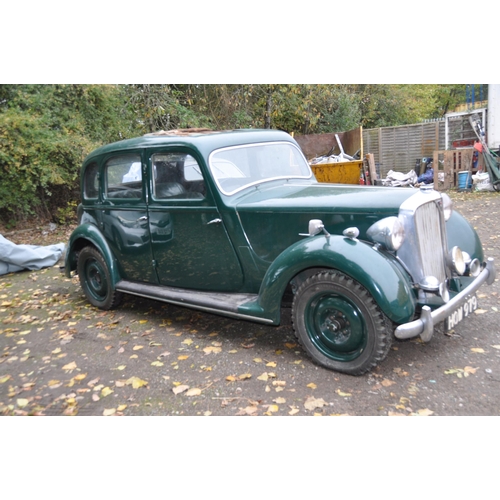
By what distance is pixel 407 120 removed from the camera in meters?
21.8

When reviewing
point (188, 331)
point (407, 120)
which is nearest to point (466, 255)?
point (188, 331)

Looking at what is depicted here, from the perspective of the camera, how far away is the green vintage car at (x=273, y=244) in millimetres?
3162

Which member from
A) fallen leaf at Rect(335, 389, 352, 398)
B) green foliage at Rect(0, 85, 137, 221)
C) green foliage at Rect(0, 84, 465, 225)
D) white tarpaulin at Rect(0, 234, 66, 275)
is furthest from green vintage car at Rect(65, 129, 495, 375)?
green foliage at Rect(0, 84, 465, 225)

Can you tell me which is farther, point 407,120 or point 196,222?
point 407,120

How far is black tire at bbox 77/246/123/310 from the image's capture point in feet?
16.7

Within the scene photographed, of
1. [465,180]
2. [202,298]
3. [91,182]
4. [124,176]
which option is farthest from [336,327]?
[465,180]

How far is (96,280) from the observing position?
17.6 feet

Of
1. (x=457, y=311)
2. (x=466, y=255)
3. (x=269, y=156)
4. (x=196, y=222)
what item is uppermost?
(x=269, y=156)

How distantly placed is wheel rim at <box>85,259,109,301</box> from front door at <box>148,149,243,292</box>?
38.3 inches

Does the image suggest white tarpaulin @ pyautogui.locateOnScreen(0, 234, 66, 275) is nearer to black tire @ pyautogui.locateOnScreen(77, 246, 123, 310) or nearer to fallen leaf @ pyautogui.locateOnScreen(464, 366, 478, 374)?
black tire @ pyautogui.locateOnScreen(77, 246, 123, 310)

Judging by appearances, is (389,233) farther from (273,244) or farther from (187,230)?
(187,230)

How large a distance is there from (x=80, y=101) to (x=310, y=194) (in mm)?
9059

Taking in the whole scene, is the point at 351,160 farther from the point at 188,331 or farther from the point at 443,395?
the point at 443,395

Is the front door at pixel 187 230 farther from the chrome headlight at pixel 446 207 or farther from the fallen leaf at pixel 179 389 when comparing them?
the chrome headlight at pixel 446 207
